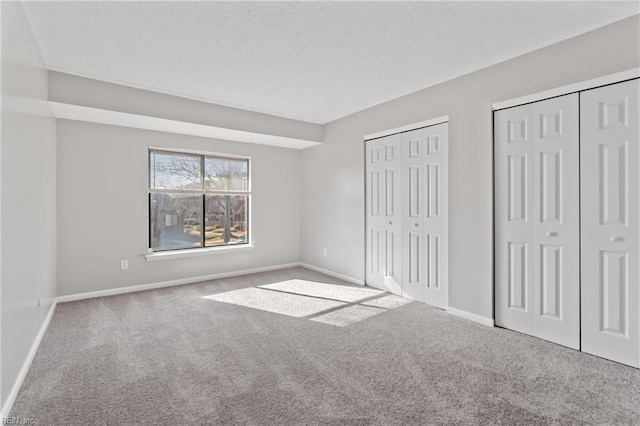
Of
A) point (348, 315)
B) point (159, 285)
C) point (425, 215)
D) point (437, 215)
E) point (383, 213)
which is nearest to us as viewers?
point (348, 315)

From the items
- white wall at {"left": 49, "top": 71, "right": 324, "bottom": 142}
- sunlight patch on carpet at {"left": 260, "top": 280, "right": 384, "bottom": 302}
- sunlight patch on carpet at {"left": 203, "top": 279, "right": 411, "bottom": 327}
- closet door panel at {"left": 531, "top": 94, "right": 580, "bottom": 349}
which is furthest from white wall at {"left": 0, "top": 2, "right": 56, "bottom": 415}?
closet door panel at {"left": 531, "top": 94, "right": 580, "bottom": 349}

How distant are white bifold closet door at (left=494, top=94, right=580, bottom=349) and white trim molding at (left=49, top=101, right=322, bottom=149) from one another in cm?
316

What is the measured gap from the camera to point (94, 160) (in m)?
4.12

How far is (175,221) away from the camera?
16.0ft

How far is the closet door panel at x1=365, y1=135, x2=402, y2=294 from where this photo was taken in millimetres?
4252

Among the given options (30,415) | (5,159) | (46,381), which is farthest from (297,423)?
(5,159)

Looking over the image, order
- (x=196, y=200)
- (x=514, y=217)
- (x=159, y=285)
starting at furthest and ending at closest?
(x=196, y=200) < (x=159, y=285) < (x=514, y=217)

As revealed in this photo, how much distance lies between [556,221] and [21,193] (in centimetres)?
423

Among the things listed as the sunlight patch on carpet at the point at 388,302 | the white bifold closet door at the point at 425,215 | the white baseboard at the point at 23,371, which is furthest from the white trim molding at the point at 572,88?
the white baseboard at the point at 23,371

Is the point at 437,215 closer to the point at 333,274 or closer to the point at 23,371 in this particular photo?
the point at 333,274

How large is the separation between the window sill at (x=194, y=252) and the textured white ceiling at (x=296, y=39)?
7.48ft

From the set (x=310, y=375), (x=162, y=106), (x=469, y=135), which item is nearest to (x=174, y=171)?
(x=162, y=106)

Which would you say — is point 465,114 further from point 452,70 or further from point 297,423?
point 297,423

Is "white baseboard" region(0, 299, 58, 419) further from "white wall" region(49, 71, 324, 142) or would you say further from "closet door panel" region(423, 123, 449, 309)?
"closet door panel" region(423, 123, 449, 309)
